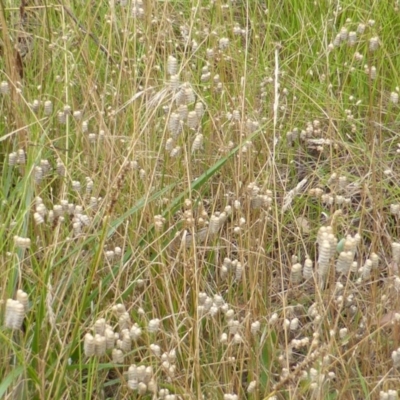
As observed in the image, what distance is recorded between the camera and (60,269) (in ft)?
6.07

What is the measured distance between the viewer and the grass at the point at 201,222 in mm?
1655

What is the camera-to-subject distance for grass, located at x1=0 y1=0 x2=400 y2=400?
5.43 feet

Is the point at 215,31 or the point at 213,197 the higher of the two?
the point at 215,31

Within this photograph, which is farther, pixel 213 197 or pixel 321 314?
pixel 213 197

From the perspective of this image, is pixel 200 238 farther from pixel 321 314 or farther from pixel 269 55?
pixel 269 55

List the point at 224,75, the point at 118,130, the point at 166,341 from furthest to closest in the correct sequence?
the point at 224,75
the point at 118,130
the point at 166,341

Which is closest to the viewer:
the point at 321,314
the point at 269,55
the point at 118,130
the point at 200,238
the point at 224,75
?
the point at 321,314

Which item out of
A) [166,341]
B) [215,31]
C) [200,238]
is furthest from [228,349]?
[215,31]

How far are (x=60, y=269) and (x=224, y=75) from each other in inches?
35.2

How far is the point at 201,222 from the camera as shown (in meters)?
1.92

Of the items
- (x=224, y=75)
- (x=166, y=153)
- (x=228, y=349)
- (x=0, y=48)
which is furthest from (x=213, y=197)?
(x=0, y=48)

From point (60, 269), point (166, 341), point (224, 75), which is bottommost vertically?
point (166, 341)

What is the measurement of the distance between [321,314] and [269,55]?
4.35 ft

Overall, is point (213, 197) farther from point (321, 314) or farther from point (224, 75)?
point (321, 314)
